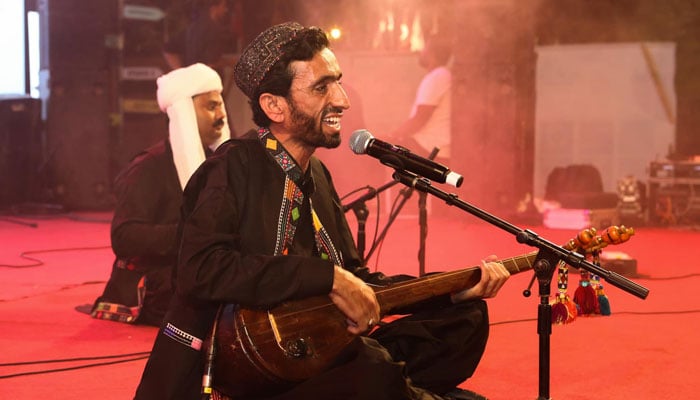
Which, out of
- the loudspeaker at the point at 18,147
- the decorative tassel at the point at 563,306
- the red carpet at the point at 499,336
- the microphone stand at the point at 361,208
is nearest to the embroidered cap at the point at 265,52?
the decorative tassel at the point at 563,306

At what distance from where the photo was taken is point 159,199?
5207 mm

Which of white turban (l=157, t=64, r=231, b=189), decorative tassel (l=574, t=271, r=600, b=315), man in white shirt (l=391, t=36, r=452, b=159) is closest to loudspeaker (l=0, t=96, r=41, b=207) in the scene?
man in white shirt (l=391, t=36, r=452, b=159)

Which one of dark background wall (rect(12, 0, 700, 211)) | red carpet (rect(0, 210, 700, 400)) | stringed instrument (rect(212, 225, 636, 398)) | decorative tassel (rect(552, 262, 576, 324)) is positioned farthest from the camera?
dark background wall (rect(12, 0, 700, 211))

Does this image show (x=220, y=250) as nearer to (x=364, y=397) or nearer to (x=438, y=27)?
(x=364, y=397)

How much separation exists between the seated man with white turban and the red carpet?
0.18 meters

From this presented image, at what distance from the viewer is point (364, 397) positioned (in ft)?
8.22

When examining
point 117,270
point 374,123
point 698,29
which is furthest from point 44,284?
point 698,29

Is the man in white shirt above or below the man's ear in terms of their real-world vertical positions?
above

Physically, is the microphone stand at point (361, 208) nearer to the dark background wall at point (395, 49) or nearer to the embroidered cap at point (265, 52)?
the embroidered cap at point (265, 52)

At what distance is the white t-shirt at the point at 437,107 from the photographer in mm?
10945

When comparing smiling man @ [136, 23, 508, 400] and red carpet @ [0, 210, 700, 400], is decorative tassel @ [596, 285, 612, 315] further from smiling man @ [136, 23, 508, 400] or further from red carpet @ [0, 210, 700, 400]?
red carpet @ [0, 210, 700, 400]

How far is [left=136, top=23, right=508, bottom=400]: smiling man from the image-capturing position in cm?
254

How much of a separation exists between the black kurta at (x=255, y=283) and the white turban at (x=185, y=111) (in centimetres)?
231

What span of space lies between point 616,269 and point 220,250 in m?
5.09
